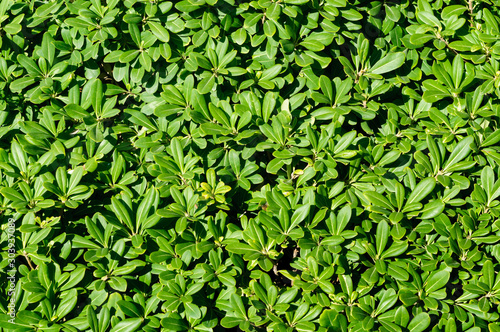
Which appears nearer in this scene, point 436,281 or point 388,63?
point 436,281

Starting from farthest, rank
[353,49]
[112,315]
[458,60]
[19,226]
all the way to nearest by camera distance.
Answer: [353,49] → [458,60] → [19,226] → [112,315]

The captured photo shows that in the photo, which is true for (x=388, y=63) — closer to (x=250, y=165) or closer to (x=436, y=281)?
(x=250, y=165)

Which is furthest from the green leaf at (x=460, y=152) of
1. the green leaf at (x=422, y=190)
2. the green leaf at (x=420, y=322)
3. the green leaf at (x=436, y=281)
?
the green leaf at (x=420, y=322)

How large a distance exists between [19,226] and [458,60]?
2063 mm

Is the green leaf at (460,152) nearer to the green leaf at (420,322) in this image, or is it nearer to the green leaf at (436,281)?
the green leaf at (436,281)

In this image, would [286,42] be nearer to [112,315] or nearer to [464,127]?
[464,127]

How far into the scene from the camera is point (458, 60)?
2.20 m

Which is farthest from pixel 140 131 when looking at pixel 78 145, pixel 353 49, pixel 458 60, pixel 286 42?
pixel 458 60

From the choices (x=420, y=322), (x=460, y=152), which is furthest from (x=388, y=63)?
(x=420, y=322)

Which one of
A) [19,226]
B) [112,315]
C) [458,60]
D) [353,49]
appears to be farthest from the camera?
[353,49]

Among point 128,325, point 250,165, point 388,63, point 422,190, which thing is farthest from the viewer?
point 388,63

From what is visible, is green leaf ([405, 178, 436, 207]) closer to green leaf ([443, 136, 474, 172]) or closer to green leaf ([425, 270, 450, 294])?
green leaf ([443, 136, 474, 172])

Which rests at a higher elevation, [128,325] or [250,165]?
[250,165]

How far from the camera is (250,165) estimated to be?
7.03ft
